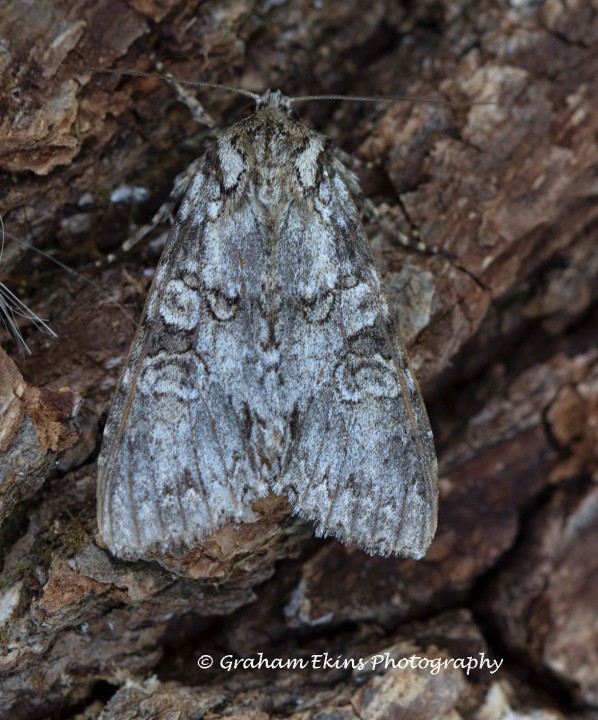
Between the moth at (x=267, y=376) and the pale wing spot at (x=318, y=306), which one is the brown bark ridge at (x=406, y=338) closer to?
the moth at (x=267, y=376)

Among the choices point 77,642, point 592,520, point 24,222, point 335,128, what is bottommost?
point 592,520

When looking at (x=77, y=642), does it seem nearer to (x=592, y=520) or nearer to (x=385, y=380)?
(x=385, y=380)

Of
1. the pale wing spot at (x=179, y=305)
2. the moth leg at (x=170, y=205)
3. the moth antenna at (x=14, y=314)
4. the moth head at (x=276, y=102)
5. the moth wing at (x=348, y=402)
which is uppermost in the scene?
the moth head at (x=276, y=102)

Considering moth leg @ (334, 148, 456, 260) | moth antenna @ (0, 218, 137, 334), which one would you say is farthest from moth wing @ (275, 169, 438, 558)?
moth antenna @ (0, 218, 137, 334)

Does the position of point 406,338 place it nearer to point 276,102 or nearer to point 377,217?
point 377,217

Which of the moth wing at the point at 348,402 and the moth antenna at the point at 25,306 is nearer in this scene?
the moth wing at the point at 348,402

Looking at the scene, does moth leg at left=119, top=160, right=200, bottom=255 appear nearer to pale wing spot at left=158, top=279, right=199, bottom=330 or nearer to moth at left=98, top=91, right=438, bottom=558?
moth at left=98, top=91, right=438, bottom=558

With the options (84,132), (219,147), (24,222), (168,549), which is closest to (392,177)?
(219,147)

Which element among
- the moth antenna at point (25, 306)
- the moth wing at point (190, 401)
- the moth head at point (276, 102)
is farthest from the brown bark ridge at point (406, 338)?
the moth head at point (276, 102)
